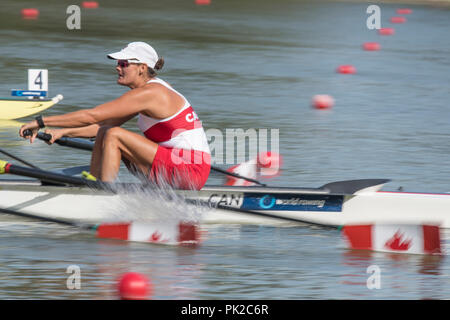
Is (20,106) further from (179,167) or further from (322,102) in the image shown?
(179,167)

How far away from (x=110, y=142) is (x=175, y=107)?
549 millimetres

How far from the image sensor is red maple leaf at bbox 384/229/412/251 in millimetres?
7273

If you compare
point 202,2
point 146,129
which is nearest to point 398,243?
point 146,129

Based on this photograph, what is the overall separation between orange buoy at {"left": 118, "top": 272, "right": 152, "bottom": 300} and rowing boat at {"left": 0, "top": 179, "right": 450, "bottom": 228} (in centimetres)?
149

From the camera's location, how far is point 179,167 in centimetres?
745

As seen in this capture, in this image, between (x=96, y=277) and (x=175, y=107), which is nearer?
(x=96, y=277)

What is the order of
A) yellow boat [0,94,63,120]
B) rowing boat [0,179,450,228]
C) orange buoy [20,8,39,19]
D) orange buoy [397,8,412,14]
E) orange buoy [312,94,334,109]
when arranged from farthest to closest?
orange buoy [397,8,412,14], orange buoy [20,8,39,19], orange buoy [312,94,334,109], yellow boat [0,94,63,120], rowing boat [0,179,450,228]

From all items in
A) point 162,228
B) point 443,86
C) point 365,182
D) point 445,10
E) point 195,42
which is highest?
point 445,10

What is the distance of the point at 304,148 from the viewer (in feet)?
36.6

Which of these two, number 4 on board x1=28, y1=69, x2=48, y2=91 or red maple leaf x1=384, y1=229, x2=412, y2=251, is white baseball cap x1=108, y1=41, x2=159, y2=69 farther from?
number 4 on board x1=28, y1=69, x2=48, y2=91

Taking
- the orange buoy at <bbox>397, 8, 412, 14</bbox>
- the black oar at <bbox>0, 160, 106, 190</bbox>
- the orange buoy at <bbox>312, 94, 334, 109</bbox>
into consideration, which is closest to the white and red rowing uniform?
the black oar at <bbox>0, 160, 106, 190</bbox>

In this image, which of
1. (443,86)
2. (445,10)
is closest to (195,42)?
(443,86)

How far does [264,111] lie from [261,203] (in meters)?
5.77

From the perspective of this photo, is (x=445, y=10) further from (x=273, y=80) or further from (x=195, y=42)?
(x=273, y=80)
